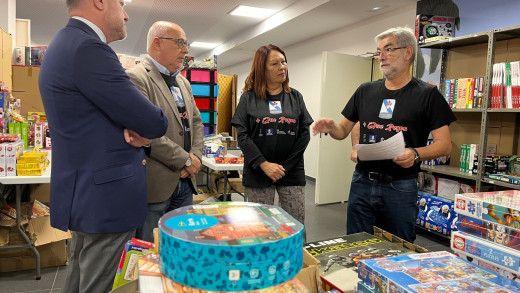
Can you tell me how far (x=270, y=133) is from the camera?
2123mm

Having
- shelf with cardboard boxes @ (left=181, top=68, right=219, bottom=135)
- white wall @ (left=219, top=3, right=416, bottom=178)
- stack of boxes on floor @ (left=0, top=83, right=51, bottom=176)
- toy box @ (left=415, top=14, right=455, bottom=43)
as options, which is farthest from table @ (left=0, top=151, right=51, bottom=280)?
white wall @ (left=219, top=3, right=416, bottom=178)

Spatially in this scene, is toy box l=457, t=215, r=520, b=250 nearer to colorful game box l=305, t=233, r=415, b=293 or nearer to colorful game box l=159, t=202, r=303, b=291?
colorful game box l=305, t=233, r=415, b=293

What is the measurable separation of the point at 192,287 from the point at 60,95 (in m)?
0.89

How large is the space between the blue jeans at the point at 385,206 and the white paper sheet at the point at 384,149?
167mm

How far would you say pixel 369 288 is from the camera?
776 mm

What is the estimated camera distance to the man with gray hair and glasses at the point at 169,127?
1782mm

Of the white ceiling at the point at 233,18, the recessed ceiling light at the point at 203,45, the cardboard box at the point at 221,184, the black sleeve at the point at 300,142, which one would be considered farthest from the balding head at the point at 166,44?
the recessed ceiling light at the point at 203,45

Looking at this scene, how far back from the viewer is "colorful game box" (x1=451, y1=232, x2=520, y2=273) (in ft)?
2.64

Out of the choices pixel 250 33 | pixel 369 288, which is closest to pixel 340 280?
pixel 369 288

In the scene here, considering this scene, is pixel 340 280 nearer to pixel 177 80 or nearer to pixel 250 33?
Result: pixel 177 80

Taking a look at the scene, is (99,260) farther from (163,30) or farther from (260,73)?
(260,73)

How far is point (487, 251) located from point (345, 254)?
1.15ft

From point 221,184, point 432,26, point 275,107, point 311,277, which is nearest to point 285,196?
point 275,107

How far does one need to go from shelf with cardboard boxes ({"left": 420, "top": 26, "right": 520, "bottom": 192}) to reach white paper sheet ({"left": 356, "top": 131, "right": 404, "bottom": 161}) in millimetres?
2114
